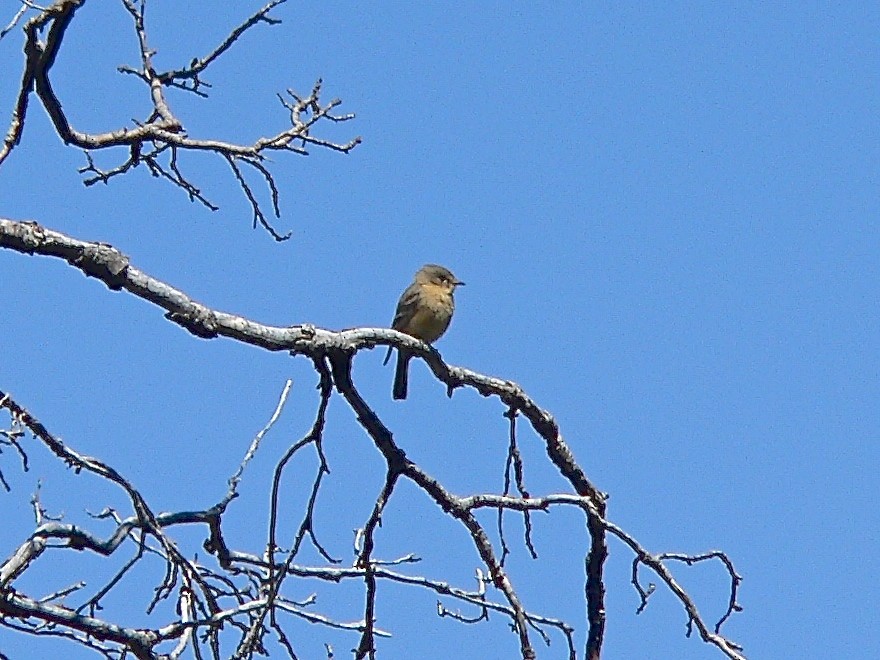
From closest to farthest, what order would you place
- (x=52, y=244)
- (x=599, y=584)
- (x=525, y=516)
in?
(x=52, y=244), (x=525, y=516), (x=599, y=584)

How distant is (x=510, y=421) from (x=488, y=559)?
640 mm

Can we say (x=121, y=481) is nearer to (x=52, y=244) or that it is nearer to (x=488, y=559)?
(x=52, y=244)

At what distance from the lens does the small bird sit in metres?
9.06

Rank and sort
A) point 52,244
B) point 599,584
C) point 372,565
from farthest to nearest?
point 599,584, point 372,565, point 52,244

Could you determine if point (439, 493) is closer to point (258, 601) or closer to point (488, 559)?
point (488, 559)

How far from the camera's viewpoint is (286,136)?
4.93 meters

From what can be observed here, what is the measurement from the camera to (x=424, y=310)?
9.06m

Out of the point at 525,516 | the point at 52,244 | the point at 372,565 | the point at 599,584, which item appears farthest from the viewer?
the point at 599,584

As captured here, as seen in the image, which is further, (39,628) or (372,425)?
(372,425)

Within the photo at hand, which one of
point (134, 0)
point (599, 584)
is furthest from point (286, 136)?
point (599, 584)

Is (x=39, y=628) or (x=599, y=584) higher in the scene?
(x=599, y=584)

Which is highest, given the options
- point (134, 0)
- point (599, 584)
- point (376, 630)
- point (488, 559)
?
point (134, 0)

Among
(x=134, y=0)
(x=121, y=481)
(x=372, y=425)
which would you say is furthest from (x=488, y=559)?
(x=134, y=0)

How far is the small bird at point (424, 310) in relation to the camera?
357 inches
